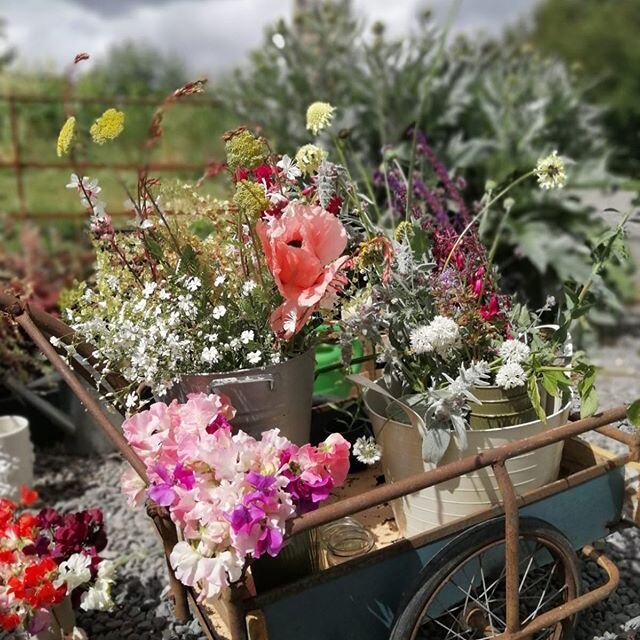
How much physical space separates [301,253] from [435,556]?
1.96ft

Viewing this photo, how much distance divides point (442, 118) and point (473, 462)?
11.1ft

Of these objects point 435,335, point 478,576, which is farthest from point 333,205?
point 478,576

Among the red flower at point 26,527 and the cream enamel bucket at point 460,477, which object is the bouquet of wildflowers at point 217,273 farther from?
the red flower at point 26,527

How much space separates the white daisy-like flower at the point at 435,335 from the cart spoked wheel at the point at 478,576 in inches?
13.5

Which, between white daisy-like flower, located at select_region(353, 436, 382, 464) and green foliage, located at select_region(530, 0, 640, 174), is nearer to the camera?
white daisy-like flower, located at select_region(353, 436, 382, 464)

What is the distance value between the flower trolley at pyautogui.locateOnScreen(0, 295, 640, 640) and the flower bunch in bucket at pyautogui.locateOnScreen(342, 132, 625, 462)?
96 millimetres

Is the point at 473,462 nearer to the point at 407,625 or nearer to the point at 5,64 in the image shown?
the point at 407,625

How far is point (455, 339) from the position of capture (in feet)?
4.61

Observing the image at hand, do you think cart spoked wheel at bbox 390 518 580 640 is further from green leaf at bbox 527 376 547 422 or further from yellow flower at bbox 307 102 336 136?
yellow flower at bbox 307 102 336 136

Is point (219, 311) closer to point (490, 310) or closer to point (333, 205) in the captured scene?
point (333, 205)

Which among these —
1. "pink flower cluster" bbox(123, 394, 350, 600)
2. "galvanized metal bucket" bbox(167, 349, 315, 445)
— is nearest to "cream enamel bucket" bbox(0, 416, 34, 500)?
"galvanized metal bucket" bbox(167, 349, 315, 445)

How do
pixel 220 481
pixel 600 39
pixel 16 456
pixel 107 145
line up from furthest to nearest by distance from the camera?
1. pixel 600 39
2. pixel 107 145
3. pixel 16 456
4. pixel 220 481

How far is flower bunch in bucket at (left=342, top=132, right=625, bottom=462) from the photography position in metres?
1.37

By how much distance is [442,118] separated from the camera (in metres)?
4.30
